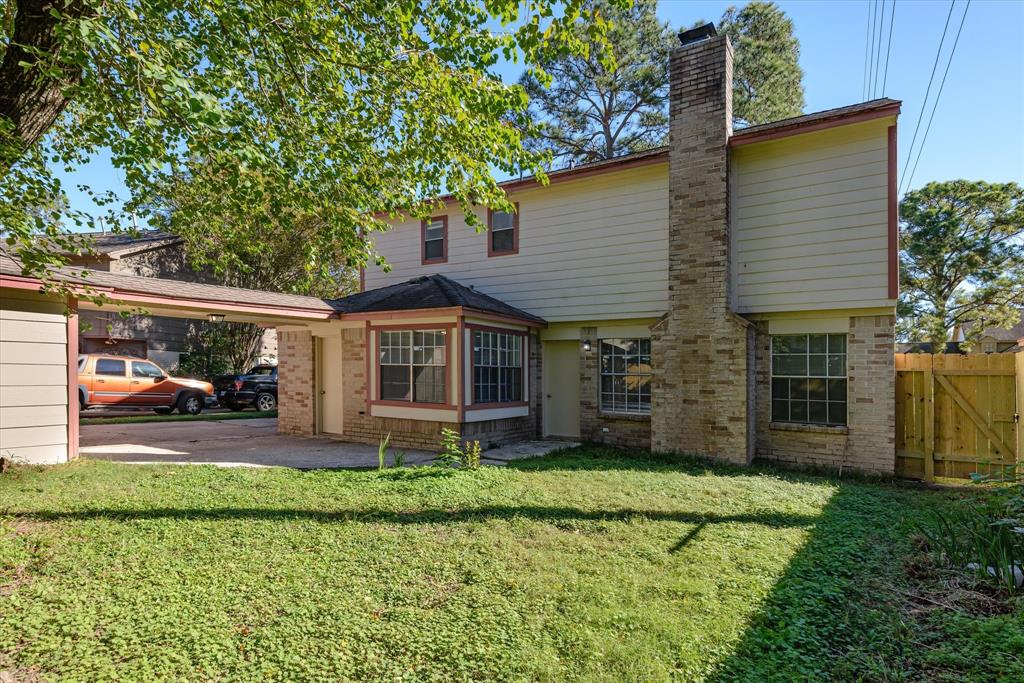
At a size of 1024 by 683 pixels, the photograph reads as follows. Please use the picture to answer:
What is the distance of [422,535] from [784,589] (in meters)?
3.24

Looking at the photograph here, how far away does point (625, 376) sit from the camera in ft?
36.4

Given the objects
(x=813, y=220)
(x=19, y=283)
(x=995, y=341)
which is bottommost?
(x=995, y=341)

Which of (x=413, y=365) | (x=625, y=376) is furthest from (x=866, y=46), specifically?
(x=413, y=365)

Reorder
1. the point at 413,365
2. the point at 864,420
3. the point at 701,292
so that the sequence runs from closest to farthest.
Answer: the point at 864,420 → the point at 701,292 → the point at 413,365

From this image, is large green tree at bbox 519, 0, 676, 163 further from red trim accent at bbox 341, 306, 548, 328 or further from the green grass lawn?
the green grass lawn

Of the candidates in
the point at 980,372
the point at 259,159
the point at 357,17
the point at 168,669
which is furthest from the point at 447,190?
the point at 980,372

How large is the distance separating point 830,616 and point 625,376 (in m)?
7.51

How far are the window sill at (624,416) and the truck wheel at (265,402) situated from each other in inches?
515

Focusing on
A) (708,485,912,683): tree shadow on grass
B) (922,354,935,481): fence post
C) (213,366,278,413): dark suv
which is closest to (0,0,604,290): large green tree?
(708,485,912,683): tree shadow on grass

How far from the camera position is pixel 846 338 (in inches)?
354

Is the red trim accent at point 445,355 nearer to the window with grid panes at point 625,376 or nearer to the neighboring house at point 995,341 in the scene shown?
the window with grid panes at point 625,376

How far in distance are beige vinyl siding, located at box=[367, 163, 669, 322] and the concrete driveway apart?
128 inches

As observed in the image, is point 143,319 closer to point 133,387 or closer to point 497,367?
point 133,387

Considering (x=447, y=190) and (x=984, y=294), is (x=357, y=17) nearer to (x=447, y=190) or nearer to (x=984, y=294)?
(x=447, y=190)
